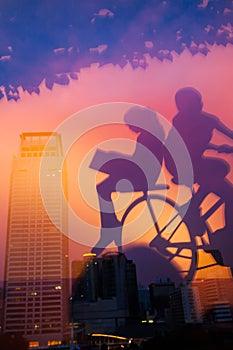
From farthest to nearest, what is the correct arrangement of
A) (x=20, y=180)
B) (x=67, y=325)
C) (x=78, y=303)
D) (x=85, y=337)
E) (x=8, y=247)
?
(x=20, y=180) < (x=8, y=247) < (x=78, y=303) < (x=67, y=325) < (x=85, y=337)

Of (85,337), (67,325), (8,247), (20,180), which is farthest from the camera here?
(20,180)

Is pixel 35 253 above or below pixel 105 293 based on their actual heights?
above

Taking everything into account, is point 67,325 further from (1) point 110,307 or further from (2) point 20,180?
(2) point 20,180

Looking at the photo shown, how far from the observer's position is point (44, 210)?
3547 centimetres

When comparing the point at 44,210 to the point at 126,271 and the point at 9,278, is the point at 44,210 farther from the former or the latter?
the point at 126,271

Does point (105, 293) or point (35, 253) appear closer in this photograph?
point (35, 253)

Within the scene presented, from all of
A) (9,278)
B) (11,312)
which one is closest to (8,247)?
(9,278)

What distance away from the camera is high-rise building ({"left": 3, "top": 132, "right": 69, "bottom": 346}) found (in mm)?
28828

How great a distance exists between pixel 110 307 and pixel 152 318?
5017mm

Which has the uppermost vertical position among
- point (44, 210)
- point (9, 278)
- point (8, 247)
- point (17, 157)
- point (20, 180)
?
point (17, 157)

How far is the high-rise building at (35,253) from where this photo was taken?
2883cm

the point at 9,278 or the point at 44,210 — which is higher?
the point at 44,210

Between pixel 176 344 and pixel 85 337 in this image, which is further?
pixel 85 337

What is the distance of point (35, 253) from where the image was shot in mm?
33219
